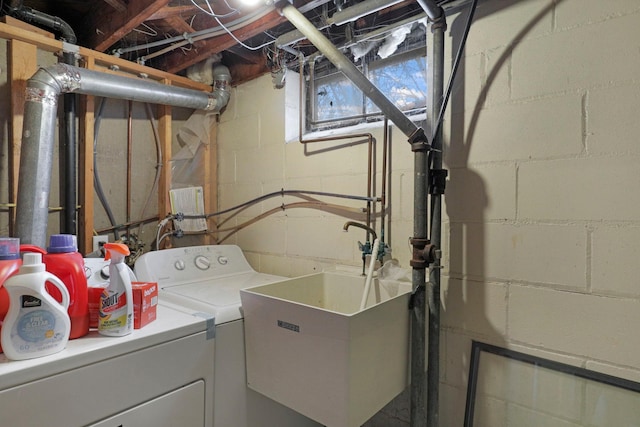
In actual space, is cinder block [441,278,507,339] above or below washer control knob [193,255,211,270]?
below

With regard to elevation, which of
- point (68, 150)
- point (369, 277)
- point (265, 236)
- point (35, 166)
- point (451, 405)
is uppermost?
point (68, 150)

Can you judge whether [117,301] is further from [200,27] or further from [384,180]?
[200,27]

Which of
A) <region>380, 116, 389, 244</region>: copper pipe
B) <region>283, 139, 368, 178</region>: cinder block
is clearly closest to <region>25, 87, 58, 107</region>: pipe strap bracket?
<region>283, 139, 368, 178</region>: cinder block

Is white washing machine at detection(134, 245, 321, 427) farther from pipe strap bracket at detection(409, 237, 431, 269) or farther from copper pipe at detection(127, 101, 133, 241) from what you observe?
pipe strap bracket at detection(409, 237, 431, 269)

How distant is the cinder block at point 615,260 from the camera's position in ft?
3.50

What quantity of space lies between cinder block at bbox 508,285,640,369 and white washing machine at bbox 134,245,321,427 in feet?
3.25

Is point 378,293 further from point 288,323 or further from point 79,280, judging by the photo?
point 79,280

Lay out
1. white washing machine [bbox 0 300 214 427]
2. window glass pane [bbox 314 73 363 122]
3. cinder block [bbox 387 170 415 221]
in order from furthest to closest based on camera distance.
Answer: window glass pane [bbox 314 73 363 122] < cinder block [bbox 387 170 415 221] < white washing machine [bbox 0 300 214 427]

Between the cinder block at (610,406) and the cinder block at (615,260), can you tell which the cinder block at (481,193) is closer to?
the cinder block at (615,260)

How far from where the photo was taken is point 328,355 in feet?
3.52

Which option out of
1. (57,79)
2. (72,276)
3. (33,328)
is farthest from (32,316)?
(57,79)

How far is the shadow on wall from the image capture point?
4.35 feet

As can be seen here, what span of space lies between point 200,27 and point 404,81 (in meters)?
1.08

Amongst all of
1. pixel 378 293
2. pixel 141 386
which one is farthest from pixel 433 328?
pixel 141 386
